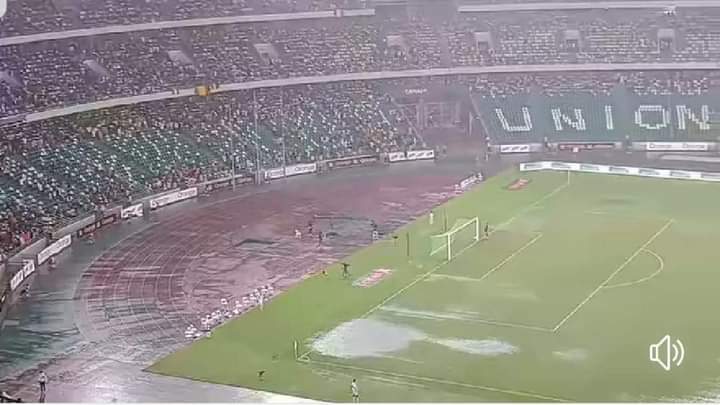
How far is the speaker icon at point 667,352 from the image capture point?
2578 cm

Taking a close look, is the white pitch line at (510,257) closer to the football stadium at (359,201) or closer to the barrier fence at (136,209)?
the football stadium at (359,201)

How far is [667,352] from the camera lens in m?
26.8

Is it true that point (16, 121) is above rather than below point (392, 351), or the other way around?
above

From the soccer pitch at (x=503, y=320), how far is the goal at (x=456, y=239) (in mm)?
195

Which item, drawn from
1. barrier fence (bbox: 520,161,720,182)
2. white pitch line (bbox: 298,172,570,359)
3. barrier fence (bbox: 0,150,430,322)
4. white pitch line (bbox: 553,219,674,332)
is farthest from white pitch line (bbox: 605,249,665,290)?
barrier fence (bbox: 520,161,720,182)

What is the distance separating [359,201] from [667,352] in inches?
761

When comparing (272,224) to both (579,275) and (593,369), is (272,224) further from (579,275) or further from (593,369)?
(593,369)

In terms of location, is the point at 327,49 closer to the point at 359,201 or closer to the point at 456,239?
the point at 359,201

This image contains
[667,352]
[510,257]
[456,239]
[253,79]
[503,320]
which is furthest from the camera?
[253,79]

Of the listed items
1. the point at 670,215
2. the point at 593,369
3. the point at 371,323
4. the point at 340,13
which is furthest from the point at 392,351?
the point at 340,13

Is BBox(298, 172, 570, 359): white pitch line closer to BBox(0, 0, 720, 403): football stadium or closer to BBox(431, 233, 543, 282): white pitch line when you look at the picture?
BBox(0, 0, 720, 403): football stadium

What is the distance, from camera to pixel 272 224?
134ft

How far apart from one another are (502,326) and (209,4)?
28.6m

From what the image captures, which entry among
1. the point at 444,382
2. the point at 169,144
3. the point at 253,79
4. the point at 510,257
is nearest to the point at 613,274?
the point at 510,257
